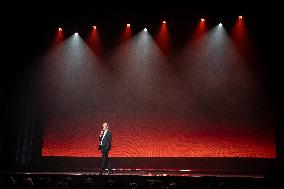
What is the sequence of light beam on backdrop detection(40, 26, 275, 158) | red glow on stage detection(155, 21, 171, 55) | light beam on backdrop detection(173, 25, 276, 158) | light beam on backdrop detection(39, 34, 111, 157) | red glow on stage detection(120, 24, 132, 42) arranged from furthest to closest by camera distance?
1. red glow on stage detection(120, 24, 132, 42)
2. red glow on stage detection(155, 21, 171, 55)
3. light beam on backdrop detection(39, 34, 111, 157)
4. light beam on backdrop detection(40, 26, 275, 158)
5. light beam on backdrop detection(173, 25, 276, 158)

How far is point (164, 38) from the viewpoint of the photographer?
42.1 ft

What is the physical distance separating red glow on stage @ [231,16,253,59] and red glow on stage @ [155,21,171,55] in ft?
7.78

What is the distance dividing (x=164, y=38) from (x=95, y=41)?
261 centimetres

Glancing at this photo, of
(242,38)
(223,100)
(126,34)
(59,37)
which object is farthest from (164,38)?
(59,37)

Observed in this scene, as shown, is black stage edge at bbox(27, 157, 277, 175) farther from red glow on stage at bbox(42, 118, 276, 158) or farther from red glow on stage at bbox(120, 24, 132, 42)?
red glow on stage at bbox(120, 24, 132, 42)

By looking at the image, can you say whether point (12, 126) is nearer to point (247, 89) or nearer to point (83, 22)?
point (83, 22)

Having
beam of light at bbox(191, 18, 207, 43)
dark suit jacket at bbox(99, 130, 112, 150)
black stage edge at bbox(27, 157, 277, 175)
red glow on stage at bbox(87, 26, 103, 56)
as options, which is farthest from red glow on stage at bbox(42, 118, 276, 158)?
beam of light at bbox(191, 18, 207, 43)

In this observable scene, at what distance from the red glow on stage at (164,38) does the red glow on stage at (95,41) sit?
7.18 feet

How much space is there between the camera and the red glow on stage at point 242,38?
1233 centimetres

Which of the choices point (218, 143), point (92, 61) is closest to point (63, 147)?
point (92, 61)

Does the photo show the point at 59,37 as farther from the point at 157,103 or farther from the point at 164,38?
the point at 157,103

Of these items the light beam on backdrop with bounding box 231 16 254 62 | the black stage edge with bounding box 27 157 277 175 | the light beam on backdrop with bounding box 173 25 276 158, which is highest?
the light beam on backdrop with bounding box 231 16 254 62

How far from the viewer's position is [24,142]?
40.0 feet

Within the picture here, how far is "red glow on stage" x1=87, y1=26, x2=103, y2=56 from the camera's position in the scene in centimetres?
1312
